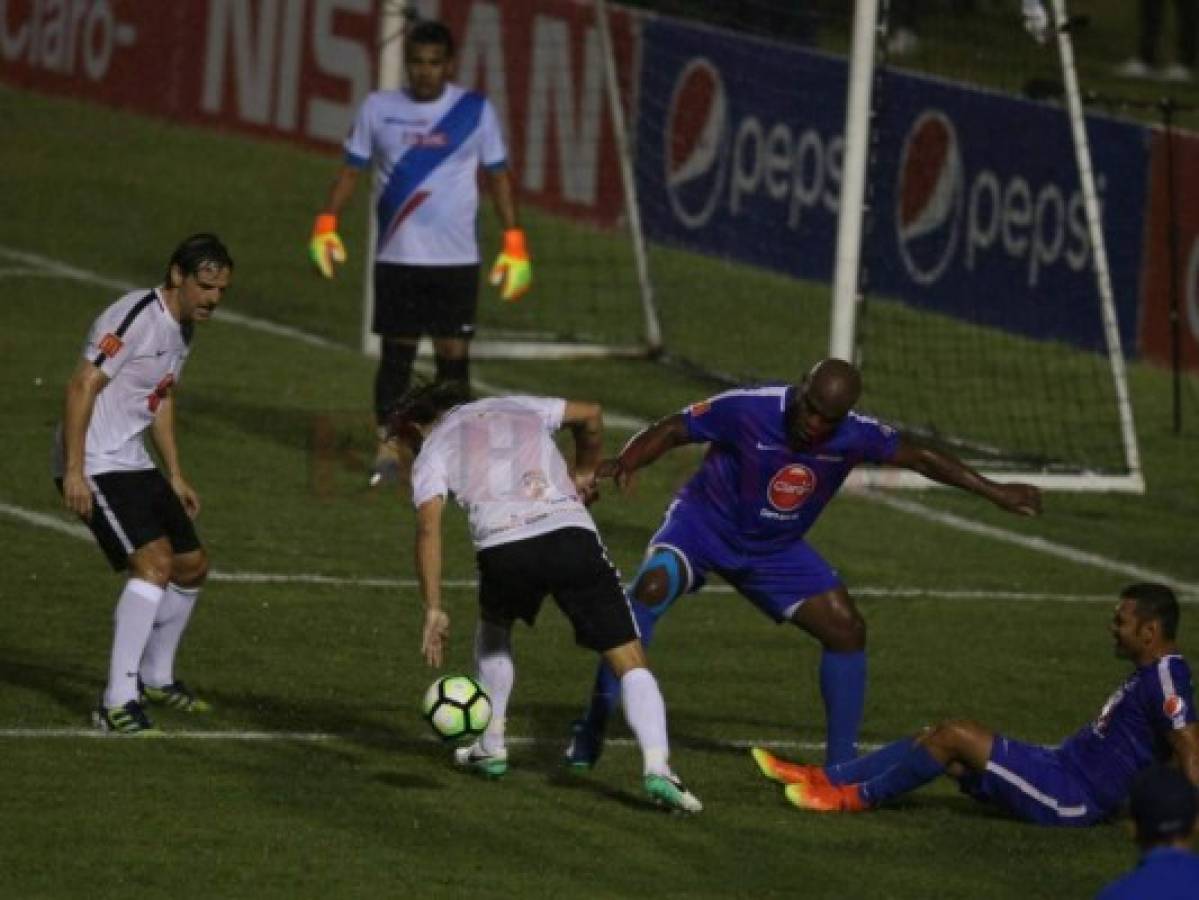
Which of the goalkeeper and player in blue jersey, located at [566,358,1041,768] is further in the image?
the goalkeeper

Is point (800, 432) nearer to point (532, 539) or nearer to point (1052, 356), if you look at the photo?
point (532, 539)

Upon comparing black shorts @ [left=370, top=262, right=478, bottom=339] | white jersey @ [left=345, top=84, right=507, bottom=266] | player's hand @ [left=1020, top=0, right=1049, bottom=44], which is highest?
player's hand @ [left=1020, top=0, right=1049, bottom=44]

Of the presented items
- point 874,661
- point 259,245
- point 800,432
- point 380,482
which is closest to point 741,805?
point 800,432

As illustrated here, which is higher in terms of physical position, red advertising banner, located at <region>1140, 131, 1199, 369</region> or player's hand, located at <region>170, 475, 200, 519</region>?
red advertising banner, located at <region>1140, 131, 1199, 369</region>

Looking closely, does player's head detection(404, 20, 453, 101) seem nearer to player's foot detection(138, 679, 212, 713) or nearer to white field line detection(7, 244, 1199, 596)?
white field line detection(7, 244, 1199, 596)

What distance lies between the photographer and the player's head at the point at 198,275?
13398 millimetres

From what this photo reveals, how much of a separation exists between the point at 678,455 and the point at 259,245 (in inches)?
339

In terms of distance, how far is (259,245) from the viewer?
29.0 m

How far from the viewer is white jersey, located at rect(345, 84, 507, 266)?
19547mm

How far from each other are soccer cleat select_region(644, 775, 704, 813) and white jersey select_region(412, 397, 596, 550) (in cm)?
100

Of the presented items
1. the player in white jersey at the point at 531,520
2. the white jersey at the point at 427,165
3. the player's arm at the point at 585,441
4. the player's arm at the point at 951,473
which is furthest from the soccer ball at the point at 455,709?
the white jersey at the point at 427,165

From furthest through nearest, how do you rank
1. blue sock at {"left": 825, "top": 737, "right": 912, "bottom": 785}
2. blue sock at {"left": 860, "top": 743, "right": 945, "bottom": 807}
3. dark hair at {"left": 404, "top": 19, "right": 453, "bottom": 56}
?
dark hair at {"left": 404, "top": 19, "right": 453, "bottom": 56} → blue sock at {"left": 825, "top": 737, "right": 912, "bottom": 785} → blue sock at {"left": 860, "top": 743, "right": 945, "bottom": 807}

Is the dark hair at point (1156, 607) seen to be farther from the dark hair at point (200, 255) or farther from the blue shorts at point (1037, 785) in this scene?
the dark hair at point (200, 255)

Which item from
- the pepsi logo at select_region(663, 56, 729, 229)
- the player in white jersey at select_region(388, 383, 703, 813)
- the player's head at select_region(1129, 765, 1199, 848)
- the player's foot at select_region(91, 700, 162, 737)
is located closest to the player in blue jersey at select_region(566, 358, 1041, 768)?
the player in white jersey at select_region(388, 383, 703, 813)
